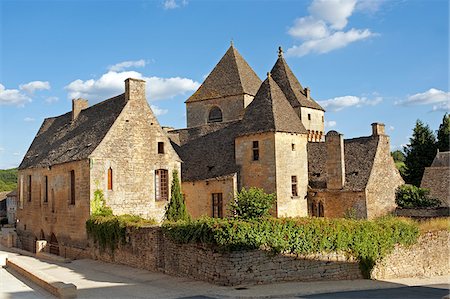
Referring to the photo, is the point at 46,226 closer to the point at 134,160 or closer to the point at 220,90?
the point at 134,160

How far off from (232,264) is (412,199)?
21313 millimetres

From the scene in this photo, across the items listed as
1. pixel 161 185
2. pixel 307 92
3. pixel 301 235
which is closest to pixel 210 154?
pixel 161 185

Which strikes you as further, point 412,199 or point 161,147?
point 412,199

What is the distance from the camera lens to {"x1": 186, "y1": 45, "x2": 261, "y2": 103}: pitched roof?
3816cm

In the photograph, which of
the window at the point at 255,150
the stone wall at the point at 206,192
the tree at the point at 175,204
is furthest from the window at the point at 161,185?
the window at the point at 255,150

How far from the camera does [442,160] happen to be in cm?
4697

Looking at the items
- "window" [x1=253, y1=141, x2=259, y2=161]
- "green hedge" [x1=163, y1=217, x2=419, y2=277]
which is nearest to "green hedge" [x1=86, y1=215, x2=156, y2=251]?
"green hedge" [x1=163, y1=217, x2=419, y2=277]

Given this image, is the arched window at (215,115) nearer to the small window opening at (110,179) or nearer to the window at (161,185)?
the window at (161,185)

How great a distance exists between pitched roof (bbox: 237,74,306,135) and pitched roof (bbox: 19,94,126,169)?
783 centimetres

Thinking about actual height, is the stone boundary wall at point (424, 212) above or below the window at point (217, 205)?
below

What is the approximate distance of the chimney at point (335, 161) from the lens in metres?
29.6

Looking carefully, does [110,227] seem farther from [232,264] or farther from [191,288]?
[232,264]

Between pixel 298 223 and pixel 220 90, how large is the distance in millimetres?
24301

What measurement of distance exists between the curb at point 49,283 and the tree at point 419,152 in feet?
140
